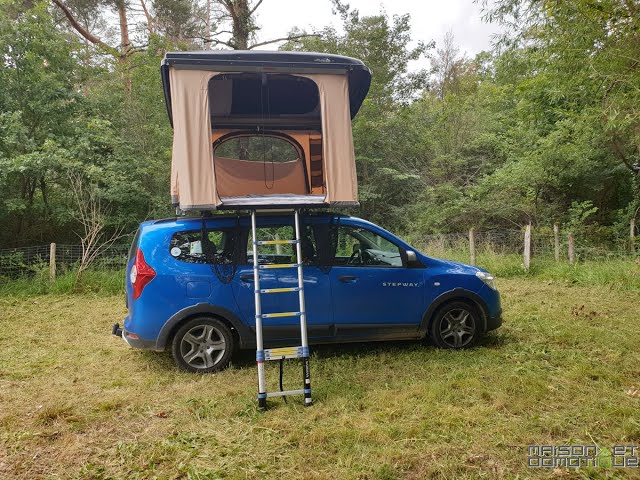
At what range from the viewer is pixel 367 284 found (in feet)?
15.3

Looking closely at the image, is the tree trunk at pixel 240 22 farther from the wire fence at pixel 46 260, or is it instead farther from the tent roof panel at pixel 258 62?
the tent roof panel at pixel 258 62

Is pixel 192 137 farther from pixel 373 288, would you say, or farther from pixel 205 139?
pixel 373 288

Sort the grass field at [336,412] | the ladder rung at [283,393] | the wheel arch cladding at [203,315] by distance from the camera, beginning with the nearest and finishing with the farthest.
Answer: the grass field at [336,412] → the ladder rung at [283,393] → the wheel arch cladding at [203,315]

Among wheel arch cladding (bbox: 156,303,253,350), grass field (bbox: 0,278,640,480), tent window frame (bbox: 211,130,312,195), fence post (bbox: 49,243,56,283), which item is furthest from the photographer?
fence post (bbox: 49,243,56,283)

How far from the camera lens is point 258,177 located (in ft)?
21.4

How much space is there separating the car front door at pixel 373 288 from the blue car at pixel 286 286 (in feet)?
0.04

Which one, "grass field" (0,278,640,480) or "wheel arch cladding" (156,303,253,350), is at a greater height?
"wheel arch cladding" (156,303,253,350)

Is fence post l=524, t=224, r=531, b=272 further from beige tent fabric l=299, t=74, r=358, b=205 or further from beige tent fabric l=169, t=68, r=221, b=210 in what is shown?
beige tent fabric l=169, t=68, r=221, b=210

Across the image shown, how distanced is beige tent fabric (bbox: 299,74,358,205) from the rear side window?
1.13 meters

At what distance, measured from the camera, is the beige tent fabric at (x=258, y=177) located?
6164 millimetres

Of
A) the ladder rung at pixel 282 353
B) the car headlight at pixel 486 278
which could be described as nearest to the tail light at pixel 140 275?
the ladder rung at pixel 282 353

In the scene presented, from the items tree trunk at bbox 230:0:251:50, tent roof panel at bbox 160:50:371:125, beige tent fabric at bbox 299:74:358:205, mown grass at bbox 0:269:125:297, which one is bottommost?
mown grass at bbox 0:269:125:297

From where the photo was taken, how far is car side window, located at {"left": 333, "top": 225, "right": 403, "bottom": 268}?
4707 millimetres

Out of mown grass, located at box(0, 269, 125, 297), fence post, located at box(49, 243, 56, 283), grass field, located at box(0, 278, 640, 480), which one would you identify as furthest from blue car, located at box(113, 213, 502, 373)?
fence post, located at box(49, 243, 56, 283)
